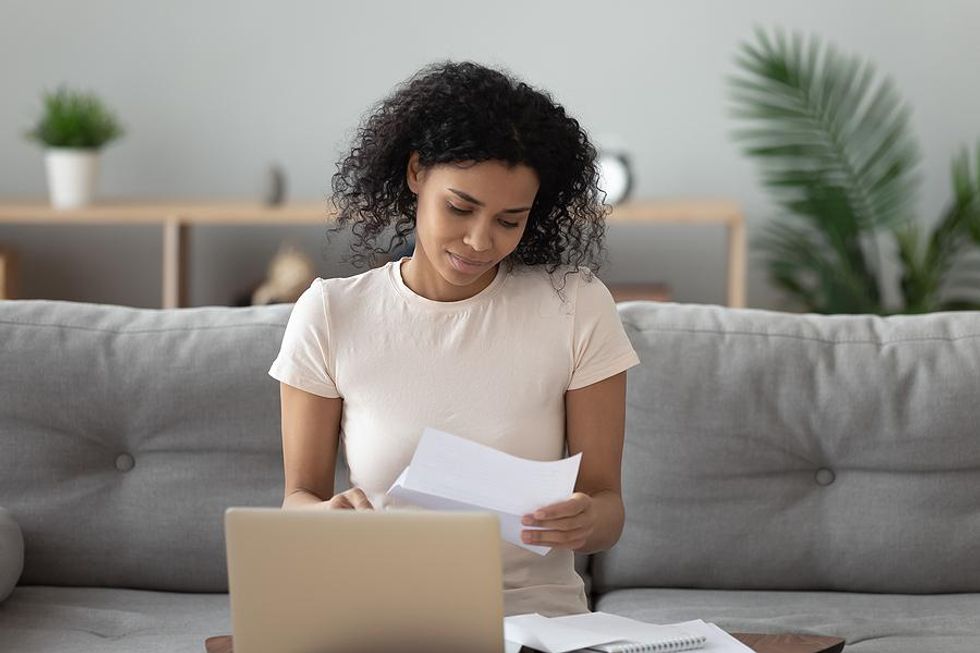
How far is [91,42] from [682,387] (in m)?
2.61

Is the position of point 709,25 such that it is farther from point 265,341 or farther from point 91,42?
point 265,341

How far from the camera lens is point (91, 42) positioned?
3967 mm

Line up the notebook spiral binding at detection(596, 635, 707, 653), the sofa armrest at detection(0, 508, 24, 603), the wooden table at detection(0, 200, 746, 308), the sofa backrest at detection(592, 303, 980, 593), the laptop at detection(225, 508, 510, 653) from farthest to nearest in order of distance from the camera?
the wooden table at detection(0, 200, 746, 308) → the sofa backrest at detection(592, 303, 980, 593) → the sofa armrest at detection(0, 508, 24, 603) → the notebook spiral binding at detection(596, 635, 707, 653) → the laptop at detection(225, 508, 510, 653)

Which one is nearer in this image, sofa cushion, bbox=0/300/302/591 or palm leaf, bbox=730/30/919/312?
sofa cushion, bbox=0/300/302/591

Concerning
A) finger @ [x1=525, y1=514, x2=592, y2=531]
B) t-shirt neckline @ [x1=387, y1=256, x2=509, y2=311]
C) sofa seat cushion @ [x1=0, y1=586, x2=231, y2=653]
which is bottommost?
sofa seat cushion @ [x1=0, y1=586, x2=231, y2=653]

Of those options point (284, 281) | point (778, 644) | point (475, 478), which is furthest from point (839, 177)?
point (475, 478)

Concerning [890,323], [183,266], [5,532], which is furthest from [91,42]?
[890,323]

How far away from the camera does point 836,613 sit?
1879mm

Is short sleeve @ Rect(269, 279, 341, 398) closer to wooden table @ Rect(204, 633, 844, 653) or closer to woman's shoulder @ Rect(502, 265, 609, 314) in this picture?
woman's shoulder @ Rect(502, 265, 609, 314)

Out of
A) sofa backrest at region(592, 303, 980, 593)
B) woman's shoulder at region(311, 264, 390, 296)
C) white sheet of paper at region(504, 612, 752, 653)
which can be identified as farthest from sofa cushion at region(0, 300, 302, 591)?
white sheet of paper at region(504, 612, 752, 653)

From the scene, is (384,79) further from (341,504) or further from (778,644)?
(778,644)

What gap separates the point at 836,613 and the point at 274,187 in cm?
232

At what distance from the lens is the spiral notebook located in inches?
53.8

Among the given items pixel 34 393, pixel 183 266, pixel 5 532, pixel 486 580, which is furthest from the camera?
pixel 183 266
